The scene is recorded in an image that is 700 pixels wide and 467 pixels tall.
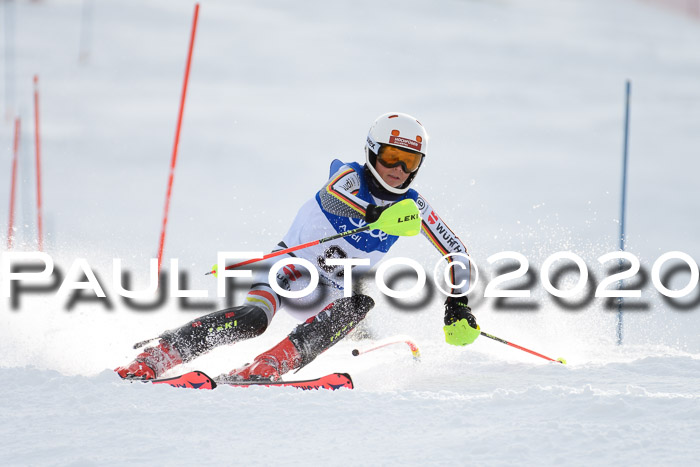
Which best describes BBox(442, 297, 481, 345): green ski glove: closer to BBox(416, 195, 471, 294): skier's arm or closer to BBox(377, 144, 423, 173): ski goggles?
BBox(416, 195, 471, 294): skier's arm

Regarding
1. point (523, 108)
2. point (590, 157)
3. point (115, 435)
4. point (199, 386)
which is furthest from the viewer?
point (523, 108)

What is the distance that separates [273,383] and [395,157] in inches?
50.3

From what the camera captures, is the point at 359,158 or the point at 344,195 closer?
the point at 344,195

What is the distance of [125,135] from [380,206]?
38.7 feet

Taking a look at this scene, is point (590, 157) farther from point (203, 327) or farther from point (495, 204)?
point (203, 327)

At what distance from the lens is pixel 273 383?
11.5 ft

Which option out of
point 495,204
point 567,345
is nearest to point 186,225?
point 495,204

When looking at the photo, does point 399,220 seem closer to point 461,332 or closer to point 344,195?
point 344,195

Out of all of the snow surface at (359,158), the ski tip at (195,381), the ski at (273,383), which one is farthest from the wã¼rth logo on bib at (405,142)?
the ski tip at (195,381)

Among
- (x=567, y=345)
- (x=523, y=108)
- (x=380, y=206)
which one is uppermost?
(x=523, y=108)

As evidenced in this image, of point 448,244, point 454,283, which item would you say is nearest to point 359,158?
point 448,244

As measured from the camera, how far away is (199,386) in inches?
131

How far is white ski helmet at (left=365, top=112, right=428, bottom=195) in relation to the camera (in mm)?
4098

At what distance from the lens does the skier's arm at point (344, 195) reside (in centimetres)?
402
